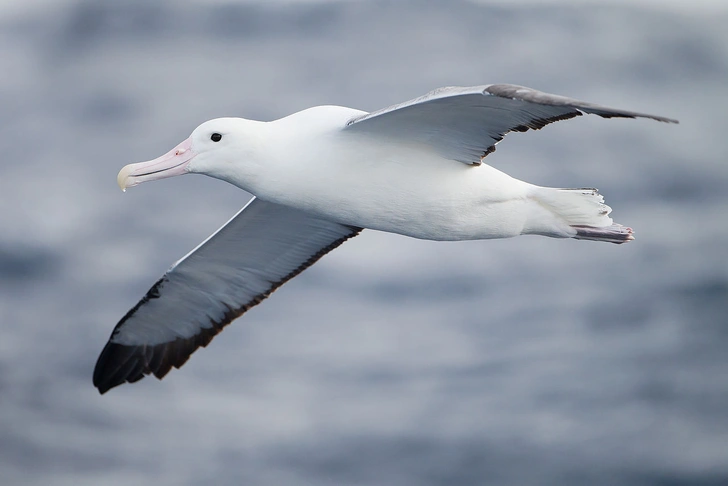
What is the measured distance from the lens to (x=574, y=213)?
298 inches

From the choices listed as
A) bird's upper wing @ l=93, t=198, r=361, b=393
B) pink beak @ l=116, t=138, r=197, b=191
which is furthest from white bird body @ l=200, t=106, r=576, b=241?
bird's upper wing @ l=93, t=198, r=361, b=393

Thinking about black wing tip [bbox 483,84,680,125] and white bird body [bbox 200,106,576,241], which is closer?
black wing tip [bbox 483,84,680,125]

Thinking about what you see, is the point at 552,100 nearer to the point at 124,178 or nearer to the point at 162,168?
the point at 162,168

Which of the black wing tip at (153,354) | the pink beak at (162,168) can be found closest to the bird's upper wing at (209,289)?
the black wing tip at (153,354)

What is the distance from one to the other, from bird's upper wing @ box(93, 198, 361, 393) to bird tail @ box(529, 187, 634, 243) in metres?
1.90

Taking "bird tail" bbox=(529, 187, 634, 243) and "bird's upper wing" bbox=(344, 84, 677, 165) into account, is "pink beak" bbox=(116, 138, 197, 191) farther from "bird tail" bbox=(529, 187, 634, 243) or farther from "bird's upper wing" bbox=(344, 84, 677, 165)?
"bird tail" bbox=(529, 187, 634, 243)

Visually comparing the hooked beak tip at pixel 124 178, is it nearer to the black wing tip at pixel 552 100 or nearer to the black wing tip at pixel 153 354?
the black wing tip at pixel 153 354

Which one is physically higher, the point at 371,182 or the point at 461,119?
the point at 461,119

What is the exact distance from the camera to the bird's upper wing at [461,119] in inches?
258

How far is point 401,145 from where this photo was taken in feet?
23.9

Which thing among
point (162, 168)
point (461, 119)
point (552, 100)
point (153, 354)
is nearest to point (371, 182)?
point (461, 119)

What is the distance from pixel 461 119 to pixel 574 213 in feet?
3.70

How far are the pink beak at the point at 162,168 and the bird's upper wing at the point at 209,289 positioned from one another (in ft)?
Result: 4.41

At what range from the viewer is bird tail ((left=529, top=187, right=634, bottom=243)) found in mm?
7477
